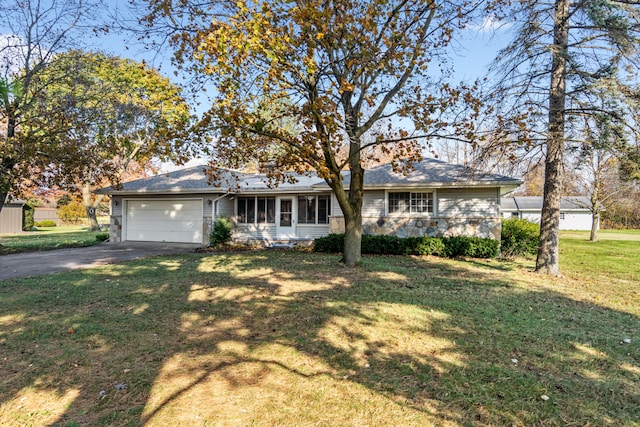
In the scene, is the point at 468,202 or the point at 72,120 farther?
the point at 468,202

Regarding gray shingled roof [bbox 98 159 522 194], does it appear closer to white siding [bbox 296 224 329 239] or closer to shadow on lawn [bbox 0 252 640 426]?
white siding [bbox 296 224 329 239]

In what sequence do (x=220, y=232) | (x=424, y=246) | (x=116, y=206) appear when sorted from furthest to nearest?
(x=116, y=206), (x=220, y=232), (x=424, y=246)

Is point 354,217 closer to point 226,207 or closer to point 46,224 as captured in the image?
point 226,207

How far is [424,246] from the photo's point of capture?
1242cm

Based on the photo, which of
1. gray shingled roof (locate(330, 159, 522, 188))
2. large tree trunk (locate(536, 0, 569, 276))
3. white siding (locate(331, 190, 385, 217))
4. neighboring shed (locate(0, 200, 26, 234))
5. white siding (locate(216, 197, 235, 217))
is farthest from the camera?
neighboring shed (locate(0, 200, 26, 234))

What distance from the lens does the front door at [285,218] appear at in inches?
614

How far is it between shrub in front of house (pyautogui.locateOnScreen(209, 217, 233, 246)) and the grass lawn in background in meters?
7.60

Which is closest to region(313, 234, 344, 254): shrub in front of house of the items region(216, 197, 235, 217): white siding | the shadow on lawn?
region(216, 197, 235, 217): white siding

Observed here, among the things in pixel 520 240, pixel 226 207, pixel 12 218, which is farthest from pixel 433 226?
pixel 12 218

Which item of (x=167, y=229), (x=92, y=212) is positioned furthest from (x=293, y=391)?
(x=92, y=212)

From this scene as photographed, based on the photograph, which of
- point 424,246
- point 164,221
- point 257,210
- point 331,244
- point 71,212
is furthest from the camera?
point 71,212

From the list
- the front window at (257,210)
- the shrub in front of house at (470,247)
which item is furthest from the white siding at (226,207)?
the shrub in front of house at (470,247)

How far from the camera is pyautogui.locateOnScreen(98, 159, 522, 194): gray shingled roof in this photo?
12.4m

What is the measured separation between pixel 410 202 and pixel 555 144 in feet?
19.2
